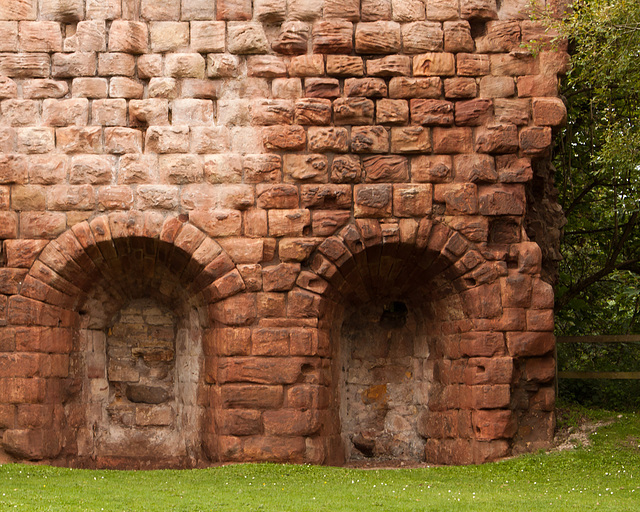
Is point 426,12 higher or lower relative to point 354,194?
higher

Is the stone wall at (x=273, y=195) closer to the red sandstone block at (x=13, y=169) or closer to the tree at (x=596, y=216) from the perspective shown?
the red sandstone block at (x=13, y=169)

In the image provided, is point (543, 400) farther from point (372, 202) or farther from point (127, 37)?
point (127, 37)

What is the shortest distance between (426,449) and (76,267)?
458cm

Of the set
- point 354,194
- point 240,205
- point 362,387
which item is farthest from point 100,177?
point 362,387

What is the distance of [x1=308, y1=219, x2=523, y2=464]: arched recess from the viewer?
28.7 ft

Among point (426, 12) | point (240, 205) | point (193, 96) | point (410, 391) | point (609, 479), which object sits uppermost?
point (426, 12)

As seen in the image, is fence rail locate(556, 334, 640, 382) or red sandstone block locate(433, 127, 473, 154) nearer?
red sandstone block locate(433, 127, 473, 154)

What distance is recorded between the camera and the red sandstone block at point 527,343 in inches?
344

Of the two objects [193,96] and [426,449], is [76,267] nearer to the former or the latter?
[193,96]

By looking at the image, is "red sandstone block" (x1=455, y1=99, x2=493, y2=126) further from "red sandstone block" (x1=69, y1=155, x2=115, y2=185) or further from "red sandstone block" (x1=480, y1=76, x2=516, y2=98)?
"red sandstone block" (x1=69, y1=155, x2=115, y2=185)

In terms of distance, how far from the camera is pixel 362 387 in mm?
9781

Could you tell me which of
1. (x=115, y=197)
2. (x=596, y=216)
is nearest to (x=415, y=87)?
(x=115, y=197)

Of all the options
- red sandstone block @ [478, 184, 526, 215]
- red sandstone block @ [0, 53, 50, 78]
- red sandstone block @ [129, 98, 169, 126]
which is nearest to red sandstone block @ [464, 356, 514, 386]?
red sandstone block @ [478, 184, 526, 215]

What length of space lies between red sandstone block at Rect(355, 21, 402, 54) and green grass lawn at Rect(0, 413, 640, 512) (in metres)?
4.68
